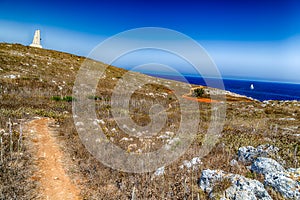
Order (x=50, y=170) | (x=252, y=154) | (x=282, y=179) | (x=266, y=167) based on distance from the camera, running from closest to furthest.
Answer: (x=282, y=179)
(x=266, y=167)
(x=50, y=170)
(x=252, y=154)

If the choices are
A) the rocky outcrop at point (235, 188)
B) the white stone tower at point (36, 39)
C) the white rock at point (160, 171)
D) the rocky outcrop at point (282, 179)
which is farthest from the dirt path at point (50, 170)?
the white stone tower at point (36, 39)

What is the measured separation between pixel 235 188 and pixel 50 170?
562 cm

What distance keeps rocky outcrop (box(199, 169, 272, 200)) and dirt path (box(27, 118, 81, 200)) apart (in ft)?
11.6

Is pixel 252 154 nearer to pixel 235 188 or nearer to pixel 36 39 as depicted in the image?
pixel 235 188

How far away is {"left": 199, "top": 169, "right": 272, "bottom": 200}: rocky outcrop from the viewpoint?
16.4 feet

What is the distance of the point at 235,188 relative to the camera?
5199mm

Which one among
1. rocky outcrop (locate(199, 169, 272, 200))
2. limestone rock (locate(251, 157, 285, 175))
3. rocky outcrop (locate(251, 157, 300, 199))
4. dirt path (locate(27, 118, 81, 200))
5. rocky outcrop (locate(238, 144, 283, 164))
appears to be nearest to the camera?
rocky outcrop (locate(199, 169, 272, 200))

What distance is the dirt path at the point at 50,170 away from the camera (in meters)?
5.94

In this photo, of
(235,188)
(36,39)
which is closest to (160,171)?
(235,188)

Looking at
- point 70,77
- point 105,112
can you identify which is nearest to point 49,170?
point 105,112

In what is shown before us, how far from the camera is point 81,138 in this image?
9953 mm

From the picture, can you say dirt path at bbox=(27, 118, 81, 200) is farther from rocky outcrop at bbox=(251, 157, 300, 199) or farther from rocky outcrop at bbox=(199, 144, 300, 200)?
rocky outcrop at bbox=(251, 157, 300, 199)

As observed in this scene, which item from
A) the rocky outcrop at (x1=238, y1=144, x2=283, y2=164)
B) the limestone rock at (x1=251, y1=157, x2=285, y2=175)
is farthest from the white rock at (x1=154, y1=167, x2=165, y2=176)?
the rocky outcrop at (x1=238, y1=144, x2=283, y2=164)

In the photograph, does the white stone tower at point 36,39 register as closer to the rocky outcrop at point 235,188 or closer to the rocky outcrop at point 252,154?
the rocky outcrop at point 252,154
